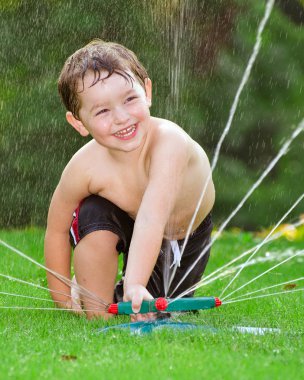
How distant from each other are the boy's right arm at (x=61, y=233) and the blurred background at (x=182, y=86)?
4362mm

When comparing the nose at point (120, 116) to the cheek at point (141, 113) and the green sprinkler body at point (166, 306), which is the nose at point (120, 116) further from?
the green sprinkler body at point (166, 306)

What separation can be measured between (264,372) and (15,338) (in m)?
0.89

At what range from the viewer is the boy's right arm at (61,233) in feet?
11.5

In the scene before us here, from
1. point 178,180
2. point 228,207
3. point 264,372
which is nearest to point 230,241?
point 228,207

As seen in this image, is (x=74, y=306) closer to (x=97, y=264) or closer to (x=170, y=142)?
(x=97, y=264)

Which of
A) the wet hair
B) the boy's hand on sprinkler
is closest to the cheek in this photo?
the wet hair

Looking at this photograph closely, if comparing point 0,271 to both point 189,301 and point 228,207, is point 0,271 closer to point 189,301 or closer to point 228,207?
point 189,301

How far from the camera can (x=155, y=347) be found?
8.64 feet

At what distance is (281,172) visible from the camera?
9.00 m

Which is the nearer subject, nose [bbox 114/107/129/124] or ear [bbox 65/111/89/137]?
nose [bbox 114/107/129/124]

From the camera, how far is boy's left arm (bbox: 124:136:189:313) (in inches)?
116

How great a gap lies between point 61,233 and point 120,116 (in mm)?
662

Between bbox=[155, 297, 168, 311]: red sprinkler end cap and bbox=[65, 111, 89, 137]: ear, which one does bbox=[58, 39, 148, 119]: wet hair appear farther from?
bbox=[155, 297, 168, 311]: red sprinkler end cap

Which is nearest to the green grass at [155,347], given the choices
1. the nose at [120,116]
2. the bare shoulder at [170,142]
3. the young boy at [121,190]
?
the young boy at [121,190]
